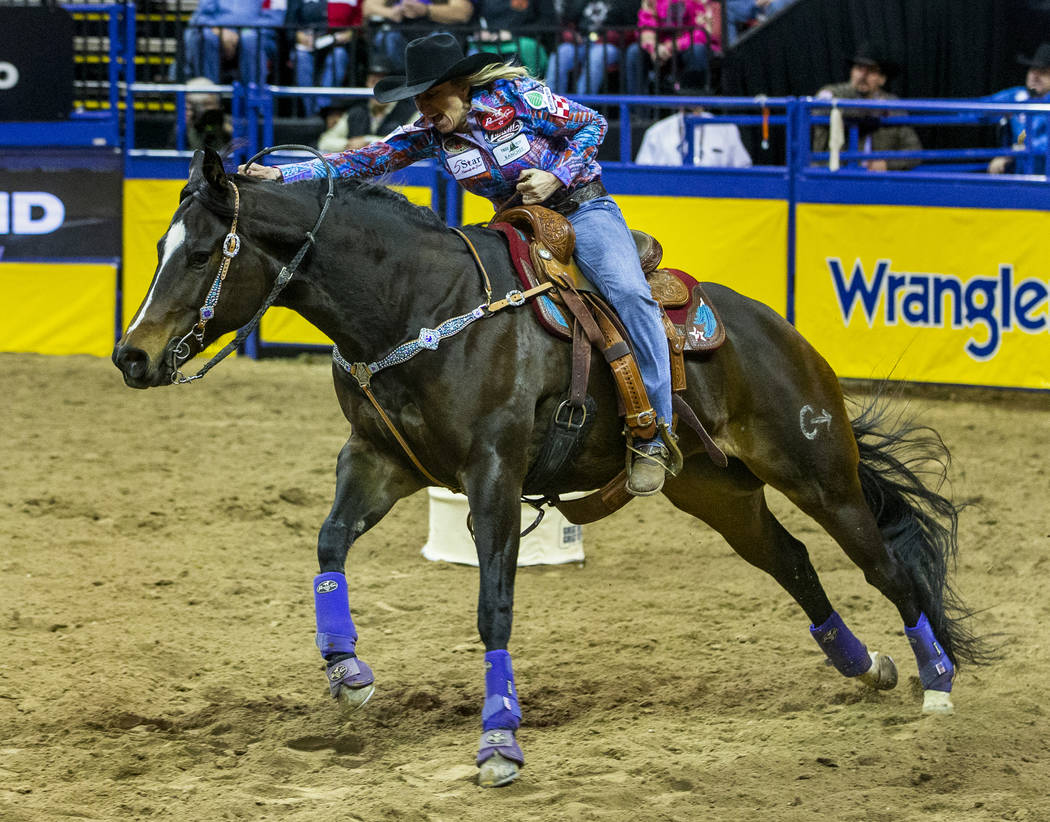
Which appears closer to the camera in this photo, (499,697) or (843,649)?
(499,697)

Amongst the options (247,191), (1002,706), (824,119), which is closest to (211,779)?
(247,191)

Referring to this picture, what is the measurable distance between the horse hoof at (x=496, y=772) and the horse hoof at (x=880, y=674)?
1.68 meters

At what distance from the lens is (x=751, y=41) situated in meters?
12.8

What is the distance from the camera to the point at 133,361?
3863 millimetres

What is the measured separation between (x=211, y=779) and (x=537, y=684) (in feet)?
4.66

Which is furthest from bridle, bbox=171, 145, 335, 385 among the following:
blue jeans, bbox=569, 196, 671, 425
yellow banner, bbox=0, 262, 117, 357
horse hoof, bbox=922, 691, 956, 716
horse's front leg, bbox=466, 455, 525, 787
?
yellow banner, bbox=0, 262, 117, 357

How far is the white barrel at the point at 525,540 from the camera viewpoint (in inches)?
262

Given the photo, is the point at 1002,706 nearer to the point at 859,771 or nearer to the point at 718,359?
the point at 859,771

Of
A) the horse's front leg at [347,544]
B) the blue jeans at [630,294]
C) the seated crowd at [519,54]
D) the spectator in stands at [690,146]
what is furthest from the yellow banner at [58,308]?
the blue jeans at [630,294]

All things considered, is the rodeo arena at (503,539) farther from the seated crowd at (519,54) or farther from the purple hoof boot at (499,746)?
the seated crowd at (519,54)

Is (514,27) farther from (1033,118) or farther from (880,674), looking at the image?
(880,674)

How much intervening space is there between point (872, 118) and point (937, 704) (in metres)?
7.24

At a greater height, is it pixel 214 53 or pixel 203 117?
pixel 214 53

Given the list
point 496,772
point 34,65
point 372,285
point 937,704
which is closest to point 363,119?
point 34,65
